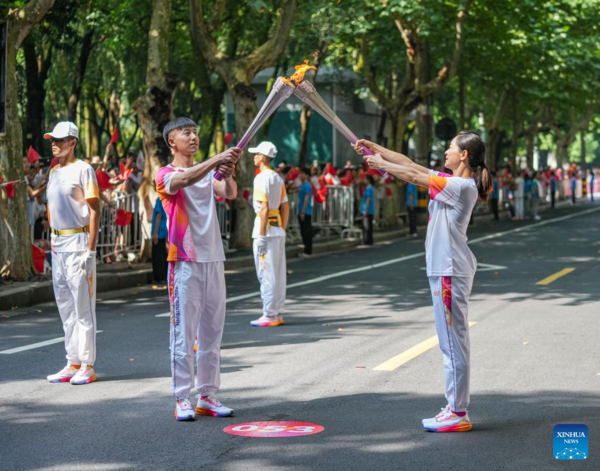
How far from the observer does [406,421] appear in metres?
6.86

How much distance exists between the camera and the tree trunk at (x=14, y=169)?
14.7m

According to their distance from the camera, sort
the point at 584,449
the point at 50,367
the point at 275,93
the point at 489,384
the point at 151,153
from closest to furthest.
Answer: the point at 584,449 → the point at 275,93 → the point at 489,384 → the point at 50,367 → the point at 151,153

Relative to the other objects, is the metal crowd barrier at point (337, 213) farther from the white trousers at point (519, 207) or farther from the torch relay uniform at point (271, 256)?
the torch relay uniform at point (271, 256)

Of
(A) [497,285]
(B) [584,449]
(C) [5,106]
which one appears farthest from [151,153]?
(B) [584,449]

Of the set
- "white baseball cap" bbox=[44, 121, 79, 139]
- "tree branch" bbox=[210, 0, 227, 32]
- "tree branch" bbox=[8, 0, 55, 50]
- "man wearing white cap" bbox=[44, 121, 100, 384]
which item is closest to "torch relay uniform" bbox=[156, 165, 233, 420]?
"man wearing white cap" bbox=[44, 121, 100, 384]

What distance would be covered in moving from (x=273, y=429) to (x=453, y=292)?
1.39 meters

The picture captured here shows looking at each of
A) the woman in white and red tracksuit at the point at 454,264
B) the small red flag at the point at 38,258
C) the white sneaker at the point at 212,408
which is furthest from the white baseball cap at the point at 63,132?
the small red flag at the point at 38,258

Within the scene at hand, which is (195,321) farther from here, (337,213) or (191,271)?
(337,213)

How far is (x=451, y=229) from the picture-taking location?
6.65m

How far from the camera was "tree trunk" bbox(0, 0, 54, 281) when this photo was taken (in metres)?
14.7

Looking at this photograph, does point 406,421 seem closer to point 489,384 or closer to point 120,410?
point 489,384

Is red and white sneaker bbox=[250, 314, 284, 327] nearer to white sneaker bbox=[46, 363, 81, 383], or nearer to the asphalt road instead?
the asphalt road

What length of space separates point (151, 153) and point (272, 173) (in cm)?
722

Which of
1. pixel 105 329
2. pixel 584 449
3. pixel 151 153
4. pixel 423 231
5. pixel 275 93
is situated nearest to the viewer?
pixel 584 449
